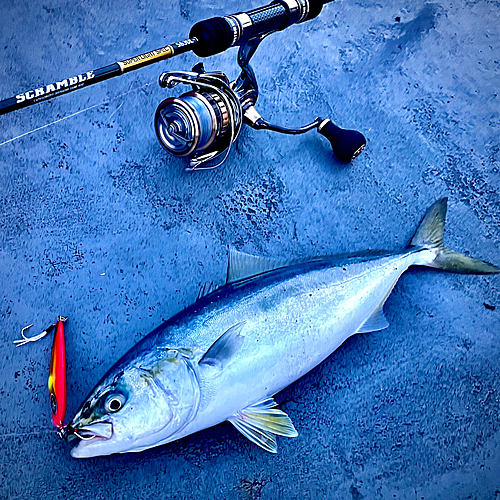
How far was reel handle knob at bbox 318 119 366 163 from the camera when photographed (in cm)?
201

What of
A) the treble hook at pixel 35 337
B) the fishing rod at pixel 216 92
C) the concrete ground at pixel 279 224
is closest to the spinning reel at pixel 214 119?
the fishing rod at pixel 216 92

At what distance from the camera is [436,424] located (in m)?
1.86

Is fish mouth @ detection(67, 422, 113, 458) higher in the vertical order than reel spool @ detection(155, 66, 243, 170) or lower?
lower

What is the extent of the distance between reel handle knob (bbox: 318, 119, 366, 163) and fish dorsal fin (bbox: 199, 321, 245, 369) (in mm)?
893

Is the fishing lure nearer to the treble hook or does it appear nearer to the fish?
the treble hook

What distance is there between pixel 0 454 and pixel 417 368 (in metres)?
1.58

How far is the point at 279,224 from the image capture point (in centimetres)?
205

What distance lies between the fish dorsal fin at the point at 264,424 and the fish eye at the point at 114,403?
1.26 feet

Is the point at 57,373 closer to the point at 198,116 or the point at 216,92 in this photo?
the point at 198,116

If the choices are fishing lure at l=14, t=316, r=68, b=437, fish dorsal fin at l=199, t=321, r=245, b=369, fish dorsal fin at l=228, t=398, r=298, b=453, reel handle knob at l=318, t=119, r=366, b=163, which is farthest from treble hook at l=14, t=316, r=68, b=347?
reel handle knob at l=318, t=119, r=366, b=163

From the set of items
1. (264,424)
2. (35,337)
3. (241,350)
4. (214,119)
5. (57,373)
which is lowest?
(264,424)

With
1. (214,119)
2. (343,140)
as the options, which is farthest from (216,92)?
(343,140)

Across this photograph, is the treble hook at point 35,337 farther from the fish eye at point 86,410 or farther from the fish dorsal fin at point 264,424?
the fish dorsal fin at point 264,424

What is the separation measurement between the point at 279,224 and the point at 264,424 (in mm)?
794
